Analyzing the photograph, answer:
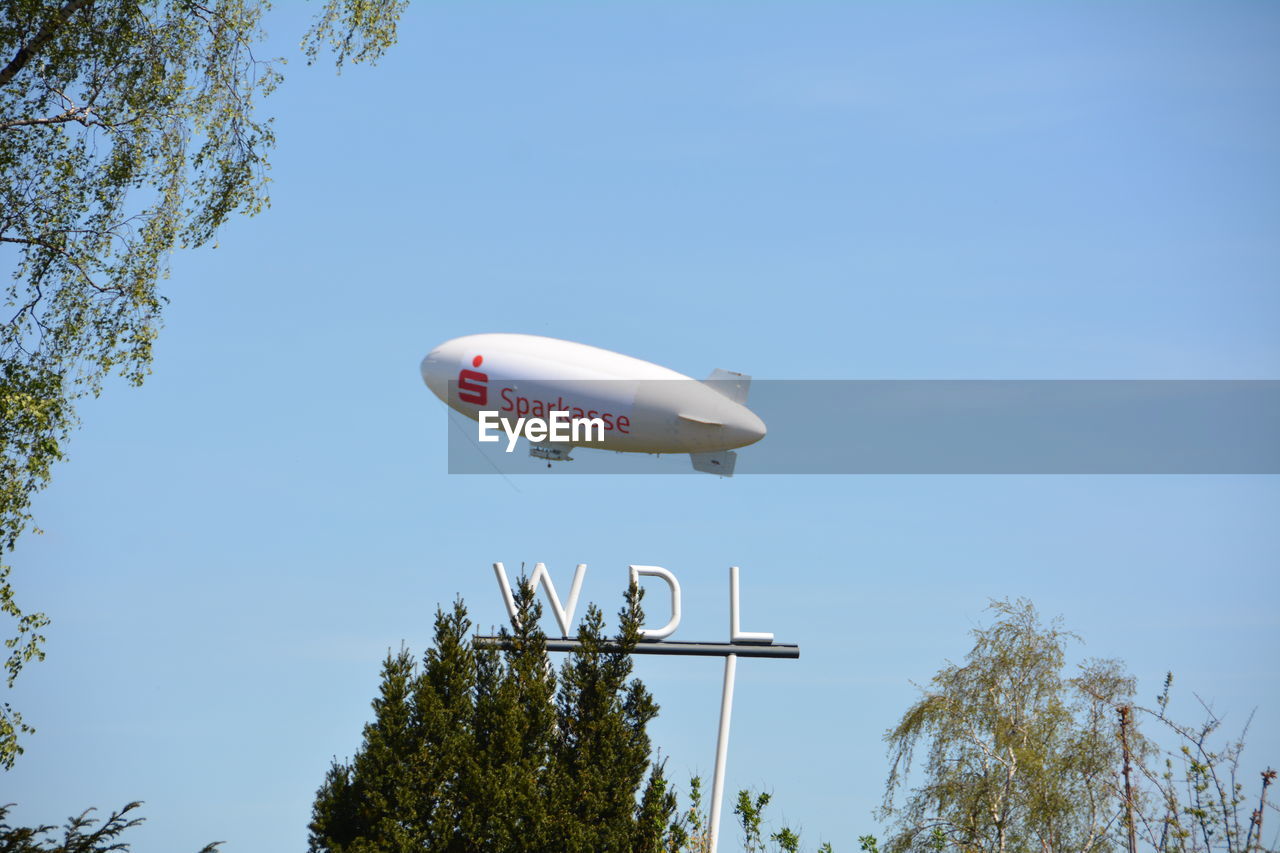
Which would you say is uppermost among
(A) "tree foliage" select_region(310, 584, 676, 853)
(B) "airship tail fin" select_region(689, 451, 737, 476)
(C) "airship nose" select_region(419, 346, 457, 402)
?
(C) "airship nose" select_region(419, 346, 457, 402)

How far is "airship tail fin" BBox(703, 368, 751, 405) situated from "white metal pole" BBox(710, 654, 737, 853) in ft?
34.4

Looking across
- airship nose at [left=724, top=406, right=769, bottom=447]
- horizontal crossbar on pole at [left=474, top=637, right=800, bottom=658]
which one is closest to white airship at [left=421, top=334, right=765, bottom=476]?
airship nose at [left=724, top=406, right=769, bottom=447]

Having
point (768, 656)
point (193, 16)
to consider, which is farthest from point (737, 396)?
point (193, 16)

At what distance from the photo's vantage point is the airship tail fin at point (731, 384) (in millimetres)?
44281

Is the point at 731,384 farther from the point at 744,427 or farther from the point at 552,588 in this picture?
the point at 552,588

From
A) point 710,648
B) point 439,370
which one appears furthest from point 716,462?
point 439,370

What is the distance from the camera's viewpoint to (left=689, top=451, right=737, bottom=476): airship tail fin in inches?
1741

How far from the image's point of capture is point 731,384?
146 feet

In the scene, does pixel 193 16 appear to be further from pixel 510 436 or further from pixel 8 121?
pixel 510 436

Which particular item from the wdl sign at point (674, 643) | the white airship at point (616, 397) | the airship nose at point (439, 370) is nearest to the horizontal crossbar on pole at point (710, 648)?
the wdl sign at point (674, 643)

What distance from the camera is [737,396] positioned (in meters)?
44.3

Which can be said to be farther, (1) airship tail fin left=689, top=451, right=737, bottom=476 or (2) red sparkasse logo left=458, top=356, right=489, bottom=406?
(2) red sparkasse logo left=458, top=356, right=489, bottom=406

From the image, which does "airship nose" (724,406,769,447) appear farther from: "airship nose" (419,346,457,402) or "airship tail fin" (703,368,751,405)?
"airship nose" (419,346,457,402)

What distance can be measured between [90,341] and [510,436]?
22.3 m
